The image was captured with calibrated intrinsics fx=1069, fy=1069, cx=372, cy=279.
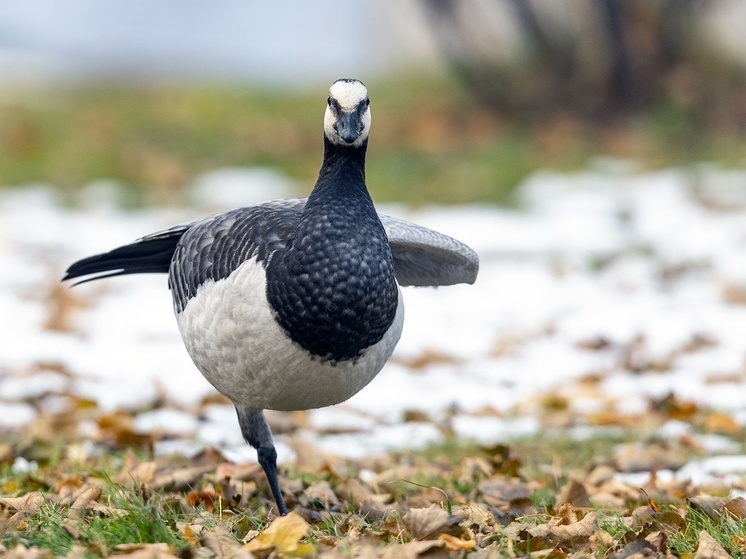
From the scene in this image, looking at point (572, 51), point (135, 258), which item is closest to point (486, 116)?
point (572, 51)

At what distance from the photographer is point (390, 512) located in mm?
3762

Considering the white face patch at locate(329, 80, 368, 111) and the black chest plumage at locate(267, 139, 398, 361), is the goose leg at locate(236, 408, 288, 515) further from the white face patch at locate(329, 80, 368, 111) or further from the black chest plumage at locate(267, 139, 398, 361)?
the white face patch at locate(329, 80, 368, 111)

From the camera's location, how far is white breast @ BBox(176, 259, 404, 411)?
3668 mm

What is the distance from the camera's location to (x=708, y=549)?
325 cm

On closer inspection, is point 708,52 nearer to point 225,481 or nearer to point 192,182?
point 192,182

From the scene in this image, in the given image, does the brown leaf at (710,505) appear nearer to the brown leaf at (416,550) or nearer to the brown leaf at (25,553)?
the brown leaf at (416,550)

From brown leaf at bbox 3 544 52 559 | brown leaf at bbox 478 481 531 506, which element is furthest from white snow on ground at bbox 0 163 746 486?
brown leaf at bbox 3 544 52 559

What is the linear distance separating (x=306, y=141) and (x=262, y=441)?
29.7 ft

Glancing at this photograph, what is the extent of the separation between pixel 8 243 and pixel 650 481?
281 inches

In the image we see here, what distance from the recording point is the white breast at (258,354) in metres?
3.67

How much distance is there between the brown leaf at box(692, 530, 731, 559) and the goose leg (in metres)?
1.60

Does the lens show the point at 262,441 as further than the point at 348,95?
Yes

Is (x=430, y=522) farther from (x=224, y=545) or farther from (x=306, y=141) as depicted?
(x=306, y=141)

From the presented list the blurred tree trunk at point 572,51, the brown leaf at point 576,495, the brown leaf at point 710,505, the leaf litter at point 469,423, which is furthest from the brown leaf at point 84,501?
the blurred tree trunk at point 572,51
